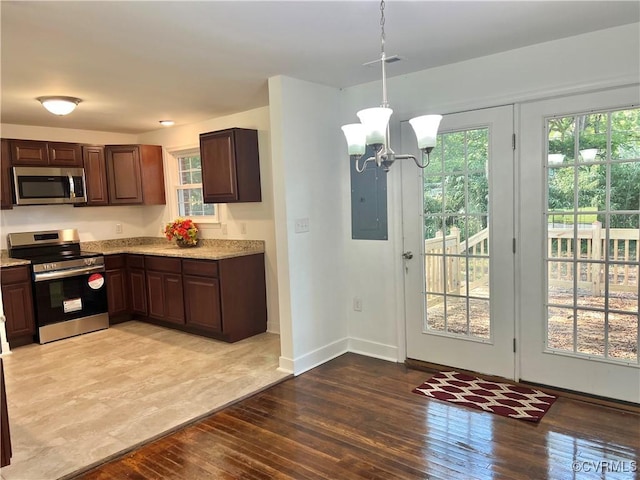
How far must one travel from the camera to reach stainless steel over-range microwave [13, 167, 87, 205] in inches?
186

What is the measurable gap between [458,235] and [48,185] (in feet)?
14.4

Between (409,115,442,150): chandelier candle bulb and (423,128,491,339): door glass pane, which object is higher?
(409,115,442,150): chandelier candle bulb

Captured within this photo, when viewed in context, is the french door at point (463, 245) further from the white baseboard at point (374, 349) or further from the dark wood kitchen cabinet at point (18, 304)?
the dark wood kitchen cabinet at point (18, 304)

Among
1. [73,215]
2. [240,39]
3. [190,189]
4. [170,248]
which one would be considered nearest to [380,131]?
[240,39]

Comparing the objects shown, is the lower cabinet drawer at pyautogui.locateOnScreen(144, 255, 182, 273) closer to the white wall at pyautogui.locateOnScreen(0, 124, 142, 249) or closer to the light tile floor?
the light tile floor

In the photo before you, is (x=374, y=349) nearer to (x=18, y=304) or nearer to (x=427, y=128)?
(x=427, y=128)

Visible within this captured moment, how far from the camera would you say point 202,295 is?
4.55 m

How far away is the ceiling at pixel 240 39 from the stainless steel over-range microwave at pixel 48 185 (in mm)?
1176

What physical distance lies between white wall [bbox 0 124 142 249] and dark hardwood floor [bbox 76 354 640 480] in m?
3.62

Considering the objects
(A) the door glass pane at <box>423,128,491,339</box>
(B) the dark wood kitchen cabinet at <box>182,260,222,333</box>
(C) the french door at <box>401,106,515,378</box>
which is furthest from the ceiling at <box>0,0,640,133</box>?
(B) the dark wood kitchen cabinet at <box>182,260,222,333</box>

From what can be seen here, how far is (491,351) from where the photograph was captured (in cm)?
337

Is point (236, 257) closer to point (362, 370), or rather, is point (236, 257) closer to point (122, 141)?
point (362, 370)

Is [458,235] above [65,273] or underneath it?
above

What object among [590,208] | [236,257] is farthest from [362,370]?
[590,208]
